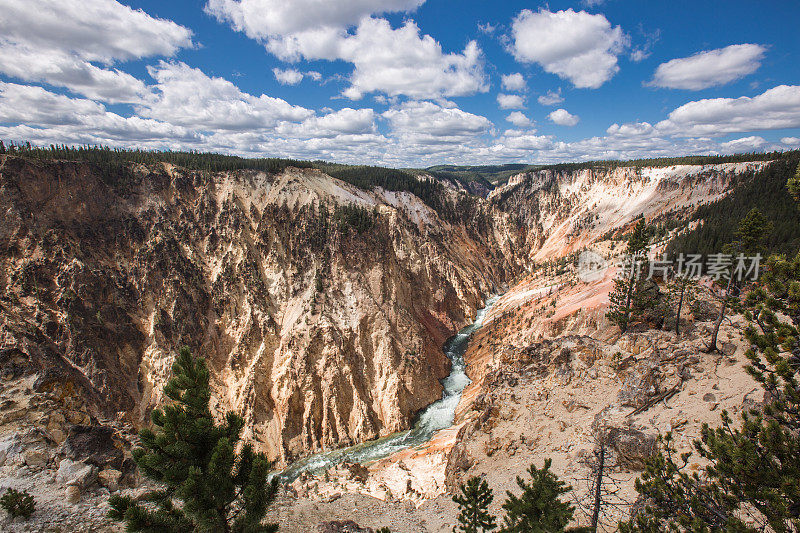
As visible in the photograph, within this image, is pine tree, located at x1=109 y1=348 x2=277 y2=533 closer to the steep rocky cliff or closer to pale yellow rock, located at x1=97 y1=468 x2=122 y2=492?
pale yellow rock, located at x1=97 y1=468 x2=122 y2=492

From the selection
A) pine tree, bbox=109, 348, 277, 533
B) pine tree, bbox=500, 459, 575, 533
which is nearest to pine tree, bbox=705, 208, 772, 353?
pine tree, bbox=500, 459, 575, 533

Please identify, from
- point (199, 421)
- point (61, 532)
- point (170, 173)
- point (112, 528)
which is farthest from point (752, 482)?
point (170, 173)

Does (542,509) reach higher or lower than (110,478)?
higher

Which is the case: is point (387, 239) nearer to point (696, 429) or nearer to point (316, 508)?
point (316, 508)

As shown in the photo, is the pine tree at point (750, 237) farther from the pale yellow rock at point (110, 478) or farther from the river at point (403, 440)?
the pale yellow rock at point (110, 478)

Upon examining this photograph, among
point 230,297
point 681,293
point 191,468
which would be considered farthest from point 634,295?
point 230,297

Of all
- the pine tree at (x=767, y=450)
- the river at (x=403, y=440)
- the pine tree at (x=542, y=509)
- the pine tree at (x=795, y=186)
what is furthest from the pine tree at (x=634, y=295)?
the pine tree at (x=542, y=509)

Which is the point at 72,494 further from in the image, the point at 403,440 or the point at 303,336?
the point at 403,440
